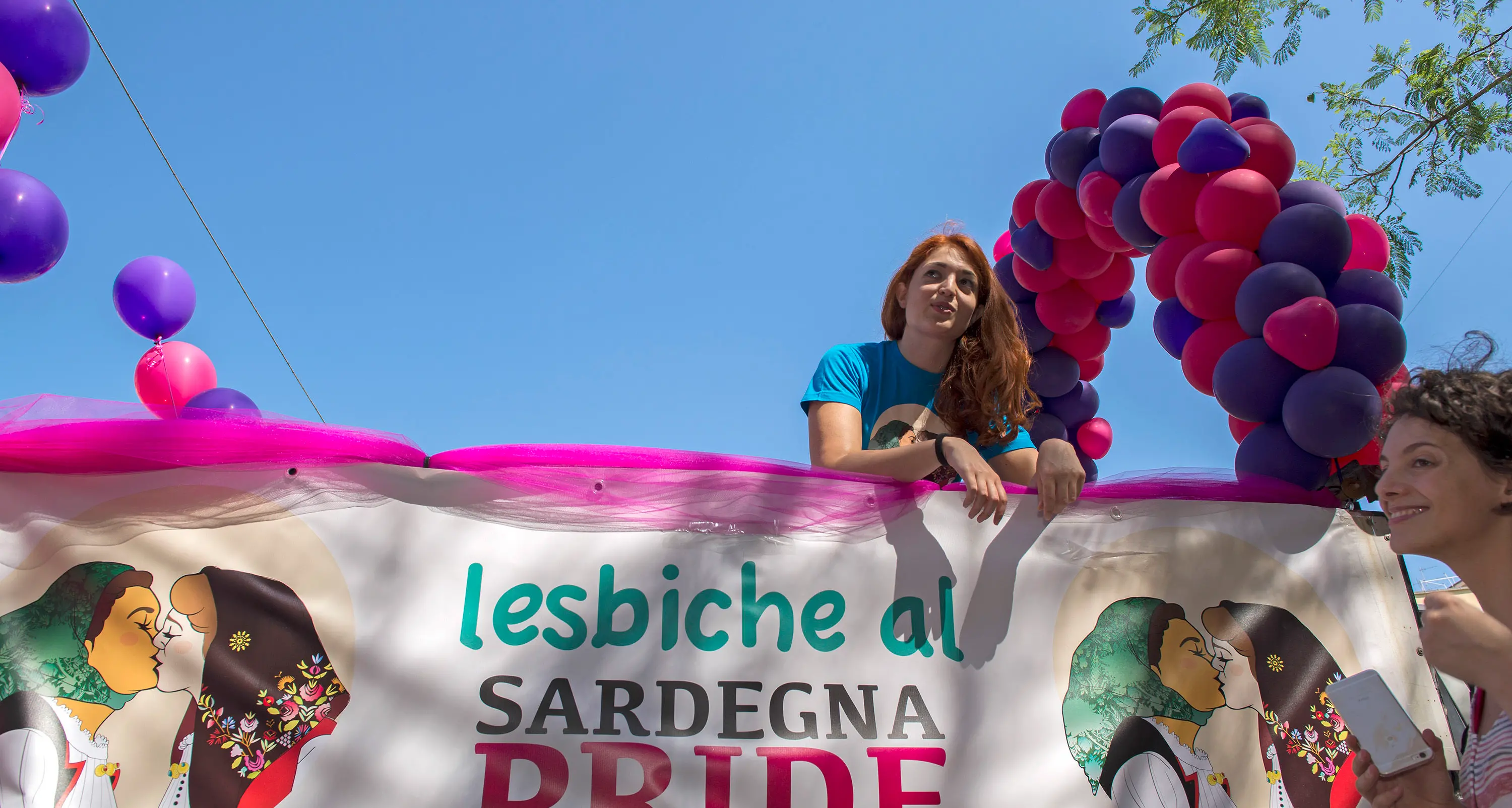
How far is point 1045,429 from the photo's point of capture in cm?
375

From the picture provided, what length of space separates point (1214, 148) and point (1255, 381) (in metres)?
0.86

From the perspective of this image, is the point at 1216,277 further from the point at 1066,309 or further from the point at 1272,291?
the point at 1066,309

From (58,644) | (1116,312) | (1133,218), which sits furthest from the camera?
(1116,312)

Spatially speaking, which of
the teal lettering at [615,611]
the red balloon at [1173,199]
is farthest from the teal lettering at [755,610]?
the red balloon at [1173,199]

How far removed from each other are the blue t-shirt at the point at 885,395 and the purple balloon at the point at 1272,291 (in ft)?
3.03

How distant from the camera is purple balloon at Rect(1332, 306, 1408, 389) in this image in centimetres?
231

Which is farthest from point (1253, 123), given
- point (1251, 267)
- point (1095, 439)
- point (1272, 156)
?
point (1095, 439)

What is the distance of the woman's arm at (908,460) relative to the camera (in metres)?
1.65

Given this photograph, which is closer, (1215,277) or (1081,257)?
(1215,277)

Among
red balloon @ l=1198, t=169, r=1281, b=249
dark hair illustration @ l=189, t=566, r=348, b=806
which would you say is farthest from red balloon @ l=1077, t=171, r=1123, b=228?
dark hair illustration @ l=189, t=566, r=348, b=806

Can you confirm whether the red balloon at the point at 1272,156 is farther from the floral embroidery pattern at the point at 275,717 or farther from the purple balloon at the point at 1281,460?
the floral embroidery pattern at the point at 275,717

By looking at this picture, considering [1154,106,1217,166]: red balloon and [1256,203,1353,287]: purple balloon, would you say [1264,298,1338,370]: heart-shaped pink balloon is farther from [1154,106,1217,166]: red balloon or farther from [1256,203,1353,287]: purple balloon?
[1154,106,1217,166]: red balloon

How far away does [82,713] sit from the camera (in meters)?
1.34

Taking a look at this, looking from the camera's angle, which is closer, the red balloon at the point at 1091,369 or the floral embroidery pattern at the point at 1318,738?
the floral embroidery pattern at the point at 1318,738
